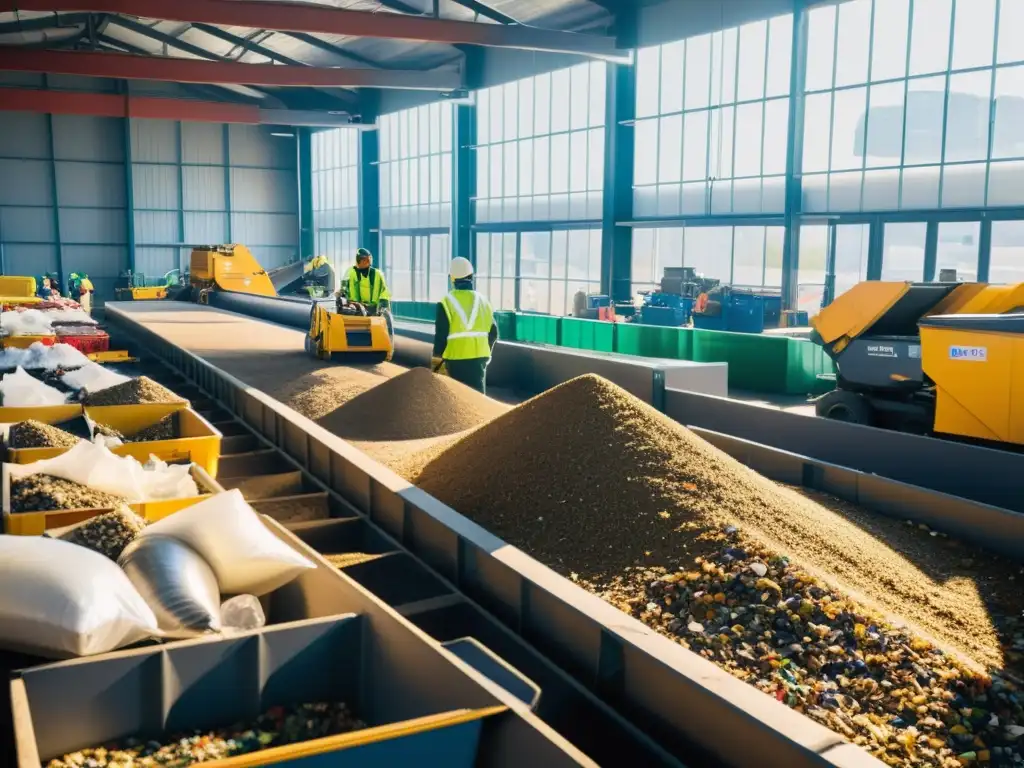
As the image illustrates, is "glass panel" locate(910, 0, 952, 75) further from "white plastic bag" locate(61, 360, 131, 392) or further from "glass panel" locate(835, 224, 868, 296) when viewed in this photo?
"white plastic bag" locate(61, 360, 131, 392)

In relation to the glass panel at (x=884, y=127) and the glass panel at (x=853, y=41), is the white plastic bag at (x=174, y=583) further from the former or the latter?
the glass panel at (x=853, y=41)

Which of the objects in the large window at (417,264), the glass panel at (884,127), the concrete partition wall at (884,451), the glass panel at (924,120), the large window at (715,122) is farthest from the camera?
the large window at (417,264)

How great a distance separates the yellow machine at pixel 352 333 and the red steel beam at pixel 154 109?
1586cm

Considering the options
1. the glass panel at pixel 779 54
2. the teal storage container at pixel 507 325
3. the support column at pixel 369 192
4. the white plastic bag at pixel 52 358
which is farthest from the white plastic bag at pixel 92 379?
the support column at pixel 369 192

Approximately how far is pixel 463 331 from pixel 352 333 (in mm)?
2798

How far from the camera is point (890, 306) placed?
8.24m

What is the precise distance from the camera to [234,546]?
3.66 metres

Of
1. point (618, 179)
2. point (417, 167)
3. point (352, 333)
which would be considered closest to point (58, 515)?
point (352, 333)

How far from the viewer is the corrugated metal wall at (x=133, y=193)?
1267 inches

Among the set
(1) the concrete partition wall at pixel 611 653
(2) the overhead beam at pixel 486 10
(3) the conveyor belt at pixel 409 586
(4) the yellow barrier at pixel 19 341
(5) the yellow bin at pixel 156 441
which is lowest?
(3) the conveyor belt at pixel 409 586

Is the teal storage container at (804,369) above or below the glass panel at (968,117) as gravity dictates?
below

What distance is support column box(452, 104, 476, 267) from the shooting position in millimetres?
26875

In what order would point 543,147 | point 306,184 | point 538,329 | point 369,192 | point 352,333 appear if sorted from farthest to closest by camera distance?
point 306,184 → point 369,192 → point 543,147 → point 538,329 → point 352,333

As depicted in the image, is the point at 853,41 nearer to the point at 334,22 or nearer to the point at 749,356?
the point at 749,356
